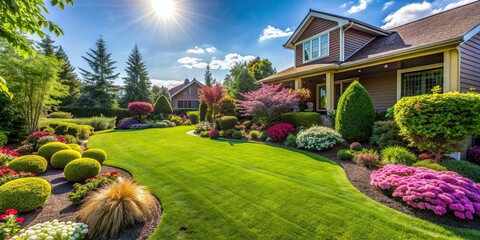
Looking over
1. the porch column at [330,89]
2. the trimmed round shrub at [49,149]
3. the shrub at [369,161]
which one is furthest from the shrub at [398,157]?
the trimmed round shrub at [49,149]

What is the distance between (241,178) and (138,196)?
2.45 m

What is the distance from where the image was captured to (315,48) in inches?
549

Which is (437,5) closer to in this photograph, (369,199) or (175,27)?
(369,199)

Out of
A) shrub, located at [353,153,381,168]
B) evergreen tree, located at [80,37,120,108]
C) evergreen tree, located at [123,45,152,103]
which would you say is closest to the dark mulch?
shrub, located at [353,153,381,168]

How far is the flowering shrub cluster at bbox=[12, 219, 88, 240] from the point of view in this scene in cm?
275

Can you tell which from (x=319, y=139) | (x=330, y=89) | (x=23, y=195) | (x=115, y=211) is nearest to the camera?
(x=115, y=211)

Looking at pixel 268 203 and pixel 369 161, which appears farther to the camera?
pixel 369 161

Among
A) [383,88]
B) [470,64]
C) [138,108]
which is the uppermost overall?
[470,64]

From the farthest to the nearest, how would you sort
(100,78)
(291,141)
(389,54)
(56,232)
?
(100,78), (291,141), (389,54), (56,232)

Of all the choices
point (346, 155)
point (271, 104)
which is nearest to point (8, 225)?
point (346, 155)

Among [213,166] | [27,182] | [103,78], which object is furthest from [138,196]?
[103,78]

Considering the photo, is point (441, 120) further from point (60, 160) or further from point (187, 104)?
point (187, 104)

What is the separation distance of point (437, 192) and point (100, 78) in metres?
36.5

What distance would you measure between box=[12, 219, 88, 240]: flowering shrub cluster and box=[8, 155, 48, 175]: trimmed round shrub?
396 centimetres
